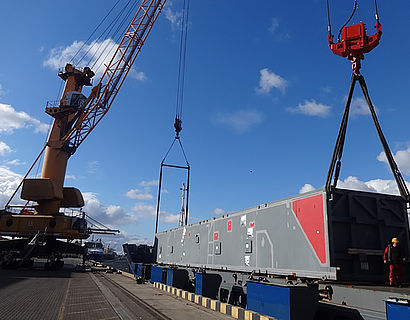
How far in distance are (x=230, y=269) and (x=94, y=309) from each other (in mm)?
5637

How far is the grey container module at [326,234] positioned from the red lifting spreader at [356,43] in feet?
17.4

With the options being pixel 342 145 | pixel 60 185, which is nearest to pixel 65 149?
pixel 60 185

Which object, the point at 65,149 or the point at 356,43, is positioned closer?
the point at 356,43

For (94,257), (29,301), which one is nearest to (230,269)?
(29,301)

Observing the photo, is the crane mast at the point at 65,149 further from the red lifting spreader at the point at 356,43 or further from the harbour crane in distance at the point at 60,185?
the red lifting spreader at the point at 356,43

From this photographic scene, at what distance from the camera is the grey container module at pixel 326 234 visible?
28.3 ft

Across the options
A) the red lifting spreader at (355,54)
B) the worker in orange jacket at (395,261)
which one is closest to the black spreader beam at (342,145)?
the red lifting spreader at (355,54)

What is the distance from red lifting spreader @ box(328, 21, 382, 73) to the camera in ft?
36.4

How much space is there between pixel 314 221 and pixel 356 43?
6898 millimetres

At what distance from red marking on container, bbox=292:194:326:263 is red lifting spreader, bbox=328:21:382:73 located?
18.5 feet

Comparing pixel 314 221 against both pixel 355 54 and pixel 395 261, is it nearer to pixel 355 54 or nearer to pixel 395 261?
pixel 395 261

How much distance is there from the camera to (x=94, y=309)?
11.8 metres

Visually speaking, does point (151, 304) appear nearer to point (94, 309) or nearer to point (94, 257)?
point (94, 309)

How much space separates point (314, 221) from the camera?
29.4 feet
